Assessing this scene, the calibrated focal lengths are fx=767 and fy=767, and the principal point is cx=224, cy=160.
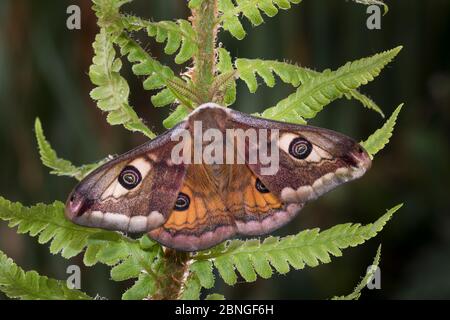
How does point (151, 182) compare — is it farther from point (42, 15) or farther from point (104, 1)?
point (42, 15)

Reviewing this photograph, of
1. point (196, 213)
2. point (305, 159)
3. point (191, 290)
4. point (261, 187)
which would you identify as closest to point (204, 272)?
point (191, 290)

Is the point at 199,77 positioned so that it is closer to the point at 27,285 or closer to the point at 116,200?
the point at 116,200

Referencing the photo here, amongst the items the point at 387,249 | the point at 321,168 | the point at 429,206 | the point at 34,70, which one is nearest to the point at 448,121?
the point at 429,206

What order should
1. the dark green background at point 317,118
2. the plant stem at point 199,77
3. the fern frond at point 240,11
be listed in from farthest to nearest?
the dark green background at point 317,118 < the fern frond at point 240,11 < the plant stem at point 199,77

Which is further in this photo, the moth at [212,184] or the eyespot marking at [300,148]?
the eyespot marking at [300,148]

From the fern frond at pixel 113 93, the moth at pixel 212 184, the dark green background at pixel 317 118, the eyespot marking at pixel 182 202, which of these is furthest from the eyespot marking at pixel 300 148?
the dark green background at pixel 317 118

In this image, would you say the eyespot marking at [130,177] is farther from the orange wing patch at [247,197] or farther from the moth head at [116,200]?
the orange wing patch at [247,197]
